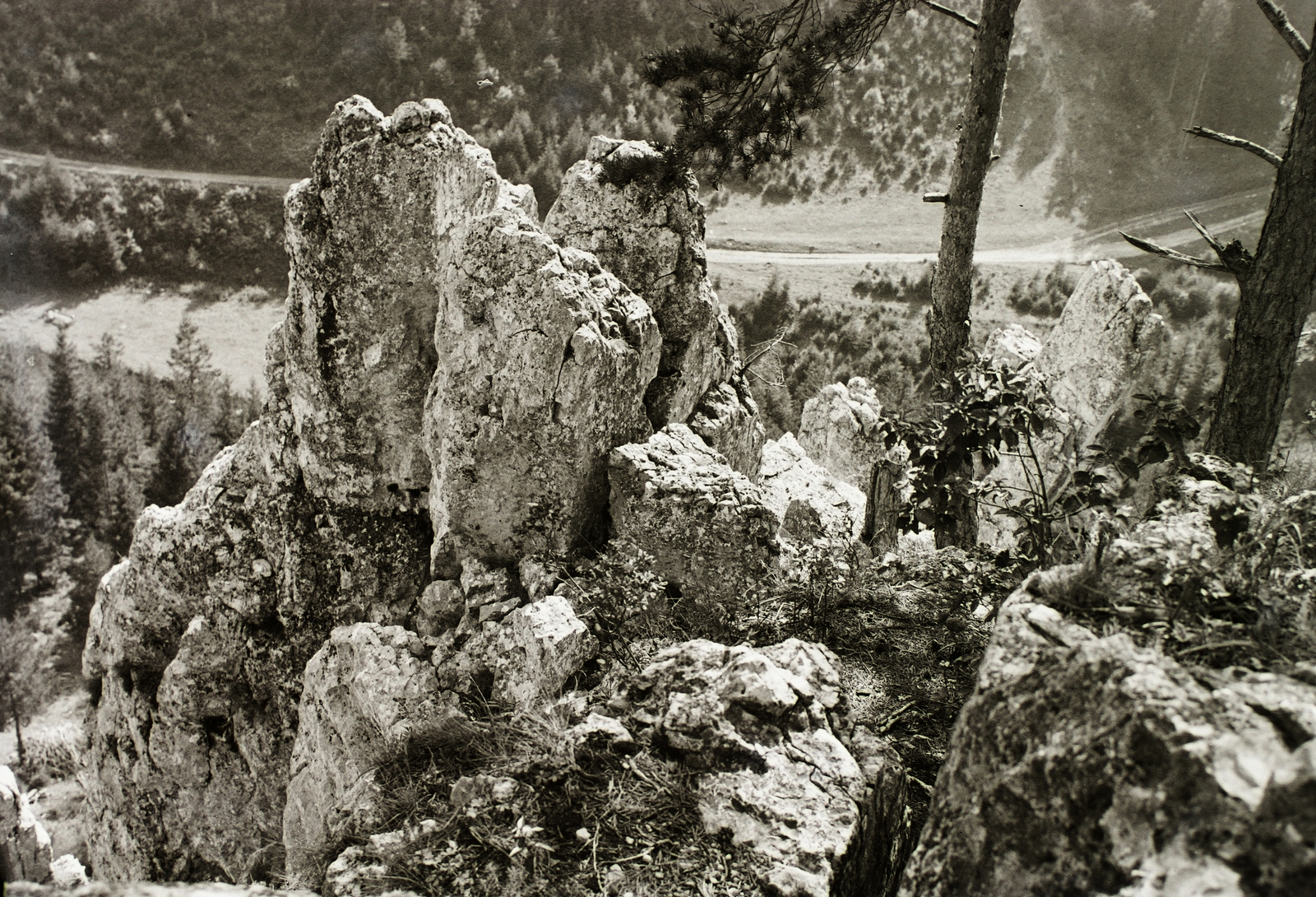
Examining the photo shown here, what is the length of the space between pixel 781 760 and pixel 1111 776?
1.51 metres

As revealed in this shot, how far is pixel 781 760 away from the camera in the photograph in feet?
11.4

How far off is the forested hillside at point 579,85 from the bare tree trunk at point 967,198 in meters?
30.4

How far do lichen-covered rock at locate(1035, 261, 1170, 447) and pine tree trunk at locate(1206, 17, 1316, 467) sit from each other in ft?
24.5

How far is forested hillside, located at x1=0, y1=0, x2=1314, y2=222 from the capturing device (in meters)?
37.1

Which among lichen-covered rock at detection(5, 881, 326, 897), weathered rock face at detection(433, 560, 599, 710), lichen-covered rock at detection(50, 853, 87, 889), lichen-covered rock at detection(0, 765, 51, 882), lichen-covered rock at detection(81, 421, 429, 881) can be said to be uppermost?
lichen-covered rock at detection(5, 881, 326, 897)

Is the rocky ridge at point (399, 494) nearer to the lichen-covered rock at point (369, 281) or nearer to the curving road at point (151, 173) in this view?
the lichen-covered rock at point (369, 281)

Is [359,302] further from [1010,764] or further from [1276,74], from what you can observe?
[1276,74]

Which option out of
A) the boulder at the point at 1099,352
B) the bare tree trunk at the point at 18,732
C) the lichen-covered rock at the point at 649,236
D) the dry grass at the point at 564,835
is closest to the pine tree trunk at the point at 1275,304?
the lichen-covered rock at the point at 649,236

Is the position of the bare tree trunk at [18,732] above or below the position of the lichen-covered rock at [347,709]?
below

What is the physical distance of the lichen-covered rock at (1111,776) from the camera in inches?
76.2

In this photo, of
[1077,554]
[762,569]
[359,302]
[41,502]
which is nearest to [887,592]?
[762,569]

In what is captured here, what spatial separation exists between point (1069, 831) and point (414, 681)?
497 centimetres

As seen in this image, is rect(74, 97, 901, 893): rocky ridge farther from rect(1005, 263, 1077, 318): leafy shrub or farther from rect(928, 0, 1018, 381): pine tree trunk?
rect(1005, 263, 1077, 318): leafy shrub

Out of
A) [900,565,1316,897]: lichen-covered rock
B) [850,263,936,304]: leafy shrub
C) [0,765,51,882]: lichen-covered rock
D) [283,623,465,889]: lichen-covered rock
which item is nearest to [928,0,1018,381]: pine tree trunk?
[283,623,465,889]: lichen-covered rock
